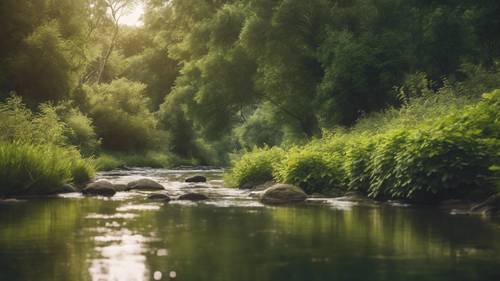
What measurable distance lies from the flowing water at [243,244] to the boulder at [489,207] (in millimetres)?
1010

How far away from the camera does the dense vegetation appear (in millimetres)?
19734

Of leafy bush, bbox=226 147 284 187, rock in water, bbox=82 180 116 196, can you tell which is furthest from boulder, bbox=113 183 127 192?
leafy bush, bbox=226 147 284 187

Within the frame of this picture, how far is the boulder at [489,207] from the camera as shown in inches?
644

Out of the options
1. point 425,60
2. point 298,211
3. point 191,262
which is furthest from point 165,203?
point 425,60

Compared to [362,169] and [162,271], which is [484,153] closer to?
[362,169]

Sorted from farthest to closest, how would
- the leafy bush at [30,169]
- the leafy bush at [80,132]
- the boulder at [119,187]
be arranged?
the leafy bush at [80,132] < the boulder at [119,187] < the leafy bush at [30,169]

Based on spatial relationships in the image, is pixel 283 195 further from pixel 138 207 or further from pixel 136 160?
pixel 136 160

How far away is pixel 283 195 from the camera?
21094mm

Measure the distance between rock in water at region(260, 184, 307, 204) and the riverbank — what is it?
1.76 meters

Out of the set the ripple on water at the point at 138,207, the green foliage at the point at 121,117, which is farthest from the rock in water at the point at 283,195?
the green foliage at the point at 121,117

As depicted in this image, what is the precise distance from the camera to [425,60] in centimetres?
3206

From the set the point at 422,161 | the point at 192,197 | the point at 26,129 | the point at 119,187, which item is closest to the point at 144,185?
the point at 119,187

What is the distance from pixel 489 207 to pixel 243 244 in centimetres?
776

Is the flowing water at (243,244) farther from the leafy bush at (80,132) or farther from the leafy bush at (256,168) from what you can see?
the leafy bush at (80,132)
